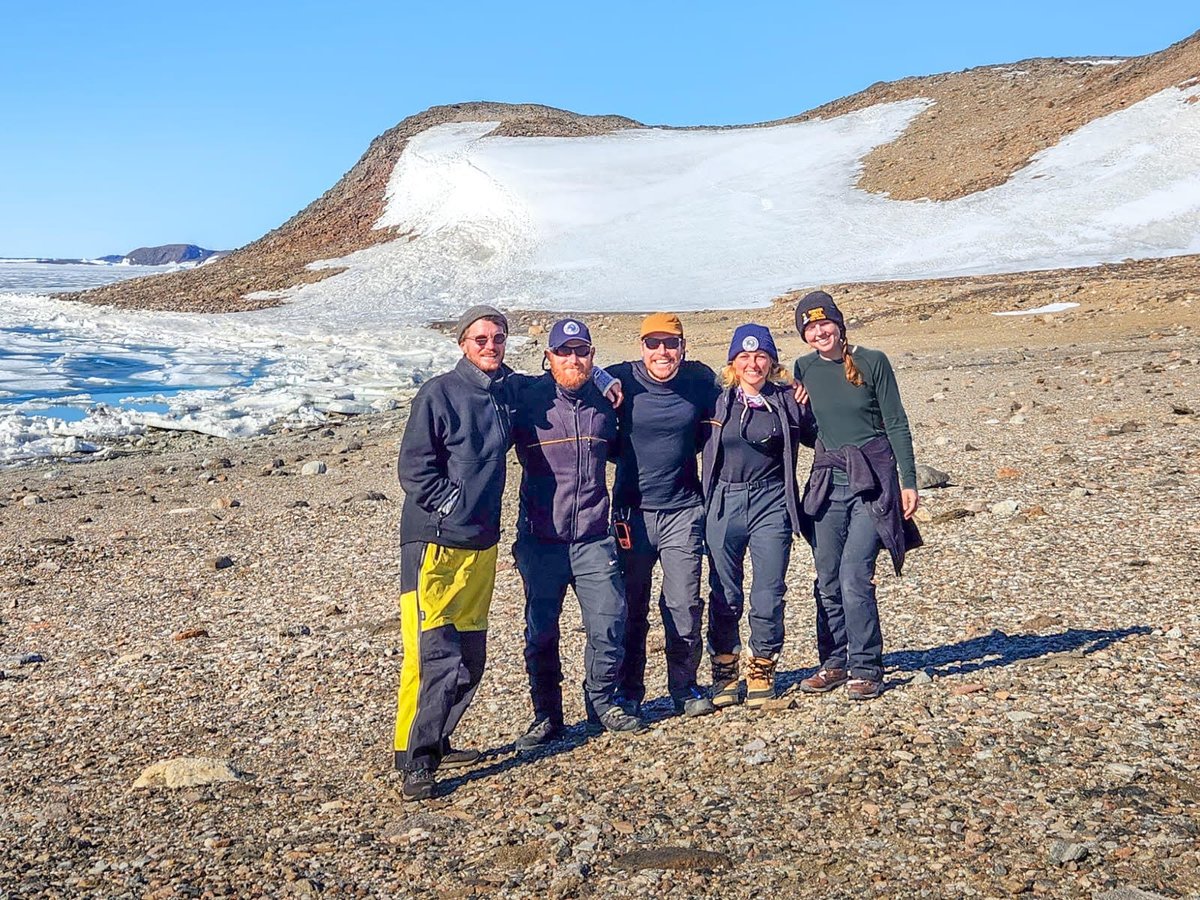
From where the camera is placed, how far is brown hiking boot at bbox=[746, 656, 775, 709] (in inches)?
240

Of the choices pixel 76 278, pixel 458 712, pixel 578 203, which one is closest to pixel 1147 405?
pixel 458 712

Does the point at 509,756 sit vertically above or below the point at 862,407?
below

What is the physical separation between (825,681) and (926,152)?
45.7 metres

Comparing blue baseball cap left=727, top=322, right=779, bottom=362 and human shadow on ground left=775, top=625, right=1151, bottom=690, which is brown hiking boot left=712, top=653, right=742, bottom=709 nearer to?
human shadow on ground left=775, top=625, right=1151, bottom=690

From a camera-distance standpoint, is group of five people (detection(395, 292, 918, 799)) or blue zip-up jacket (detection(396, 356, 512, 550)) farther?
group of five people (detection(395, 292, 918, 799))

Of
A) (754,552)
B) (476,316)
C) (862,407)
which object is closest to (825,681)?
(754,552)

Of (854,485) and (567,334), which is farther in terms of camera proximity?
(854,485)

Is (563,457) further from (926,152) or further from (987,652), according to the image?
(926,152)

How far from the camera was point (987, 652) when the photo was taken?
673 centimetres

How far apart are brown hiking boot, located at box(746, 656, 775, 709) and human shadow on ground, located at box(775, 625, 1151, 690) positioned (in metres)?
0.37

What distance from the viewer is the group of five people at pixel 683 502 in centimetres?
586

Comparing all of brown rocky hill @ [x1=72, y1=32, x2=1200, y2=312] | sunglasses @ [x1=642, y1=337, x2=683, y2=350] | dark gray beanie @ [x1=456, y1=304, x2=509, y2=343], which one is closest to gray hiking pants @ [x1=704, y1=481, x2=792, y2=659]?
sunglasses @ [x1=642, y1=337, x2=683, y2=350]

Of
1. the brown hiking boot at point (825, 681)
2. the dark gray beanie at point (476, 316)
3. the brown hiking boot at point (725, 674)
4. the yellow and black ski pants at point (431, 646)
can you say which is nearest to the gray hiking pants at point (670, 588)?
the brown hiking boot at point (725, 674)

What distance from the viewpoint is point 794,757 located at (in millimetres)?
5406
